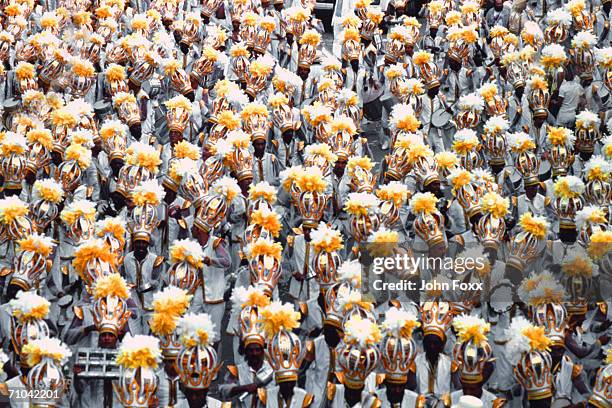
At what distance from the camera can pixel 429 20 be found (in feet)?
43.2

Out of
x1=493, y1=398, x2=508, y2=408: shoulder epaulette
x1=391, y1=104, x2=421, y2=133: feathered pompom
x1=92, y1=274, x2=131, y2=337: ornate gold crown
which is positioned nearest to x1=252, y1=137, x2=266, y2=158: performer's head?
x1=391, y1=104, x2=421, y2=133: feathered pompom

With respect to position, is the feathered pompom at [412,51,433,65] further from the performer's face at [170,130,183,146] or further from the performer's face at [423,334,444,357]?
the performer's face at [423,334,444,357]

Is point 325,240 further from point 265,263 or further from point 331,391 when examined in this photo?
point 331,391

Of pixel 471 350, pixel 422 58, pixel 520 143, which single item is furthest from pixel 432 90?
pixel 471 350

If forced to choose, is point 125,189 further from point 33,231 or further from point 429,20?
point 429,20

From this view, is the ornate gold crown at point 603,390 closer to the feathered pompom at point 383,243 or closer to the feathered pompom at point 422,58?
the feathered pompom at point 383,243

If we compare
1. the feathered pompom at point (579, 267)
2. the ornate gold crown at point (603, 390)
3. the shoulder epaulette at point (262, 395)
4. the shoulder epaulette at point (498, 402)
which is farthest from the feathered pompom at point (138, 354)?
the feathered pompom at point (579, 267)

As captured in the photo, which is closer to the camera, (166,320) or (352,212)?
(166,320)

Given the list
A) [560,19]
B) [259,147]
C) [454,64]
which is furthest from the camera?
[454,64]

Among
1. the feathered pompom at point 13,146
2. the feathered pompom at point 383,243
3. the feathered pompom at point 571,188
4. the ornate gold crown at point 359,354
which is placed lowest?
the ornate gold crown at point 359,354

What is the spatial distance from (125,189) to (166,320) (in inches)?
99.1

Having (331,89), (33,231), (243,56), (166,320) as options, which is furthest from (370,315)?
(243,56)

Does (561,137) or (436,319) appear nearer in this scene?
(436,319)

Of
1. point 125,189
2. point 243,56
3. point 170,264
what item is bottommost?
point 170,264
